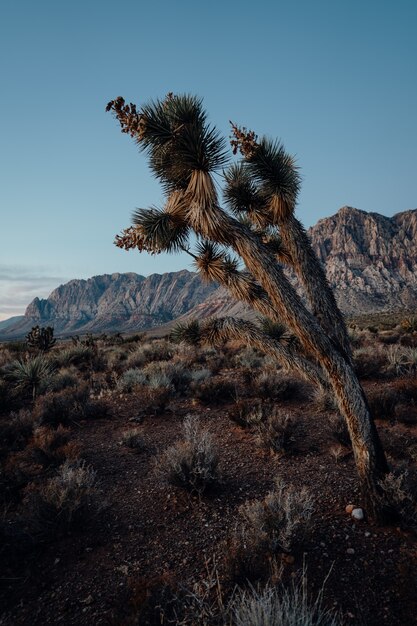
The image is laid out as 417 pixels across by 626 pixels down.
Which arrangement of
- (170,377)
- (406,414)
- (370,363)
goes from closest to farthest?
(406,414) → (170,377) → (370,363)

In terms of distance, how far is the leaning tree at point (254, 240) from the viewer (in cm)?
427

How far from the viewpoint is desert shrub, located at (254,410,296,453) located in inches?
231

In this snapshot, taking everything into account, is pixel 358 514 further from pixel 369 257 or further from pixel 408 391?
pixel 369 257

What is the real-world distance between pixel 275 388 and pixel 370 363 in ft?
11.2

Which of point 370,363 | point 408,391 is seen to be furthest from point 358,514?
Result: point 370,363

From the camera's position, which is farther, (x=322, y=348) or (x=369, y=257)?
(x=369, y=257)

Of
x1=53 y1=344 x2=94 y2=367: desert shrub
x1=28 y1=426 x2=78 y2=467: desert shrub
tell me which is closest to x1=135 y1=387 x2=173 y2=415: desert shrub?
x1=28 y1=426 x2=78 y2=467: desert shrub

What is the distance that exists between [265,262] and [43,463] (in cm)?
482

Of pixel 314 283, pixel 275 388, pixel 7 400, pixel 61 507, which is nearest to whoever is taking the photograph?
pixel 61 507

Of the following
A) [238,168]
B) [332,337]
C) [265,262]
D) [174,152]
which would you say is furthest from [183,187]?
[332,337]

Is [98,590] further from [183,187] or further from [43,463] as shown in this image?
[183,187]

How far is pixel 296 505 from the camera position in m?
3.84

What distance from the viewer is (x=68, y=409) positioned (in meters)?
7.96

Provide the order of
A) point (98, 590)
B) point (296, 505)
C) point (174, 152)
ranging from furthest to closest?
point (174, 152) < point (296, 505) < point (98, 590)
